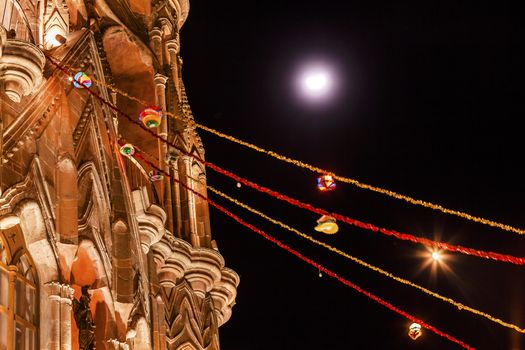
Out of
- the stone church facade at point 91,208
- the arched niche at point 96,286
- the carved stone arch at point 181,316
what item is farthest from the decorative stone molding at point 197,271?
the arched niche at point 96,286

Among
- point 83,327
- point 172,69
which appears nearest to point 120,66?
point 172,69

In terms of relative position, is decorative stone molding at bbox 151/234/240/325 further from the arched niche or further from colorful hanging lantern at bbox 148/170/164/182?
the arched niche

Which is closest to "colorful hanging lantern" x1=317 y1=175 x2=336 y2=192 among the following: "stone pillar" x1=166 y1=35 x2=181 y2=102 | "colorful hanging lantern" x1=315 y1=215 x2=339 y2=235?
"colorful hanging lantern" x1=315 y1=215 x2=339 y2=235

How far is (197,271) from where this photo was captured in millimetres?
28703

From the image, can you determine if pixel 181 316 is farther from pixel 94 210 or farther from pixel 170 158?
pixel 94 210

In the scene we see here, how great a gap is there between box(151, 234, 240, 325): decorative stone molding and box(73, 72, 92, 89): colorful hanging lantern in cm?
502

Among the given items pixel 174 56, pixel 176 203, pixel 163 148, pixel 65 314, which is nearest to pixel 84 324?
pixel 65 314

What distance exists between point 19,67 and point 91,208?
330 cm

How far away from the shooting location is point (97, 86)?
82.8 ft

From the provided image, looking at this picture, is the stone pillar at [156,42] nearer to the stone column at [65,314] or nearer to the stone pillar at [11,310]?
the stone column at [65,314]

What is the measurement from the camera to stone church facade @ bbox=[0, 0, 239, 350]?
20.8 m

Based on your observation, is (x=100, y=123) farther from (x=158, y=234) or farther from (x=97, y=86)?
(x=158, y=234)

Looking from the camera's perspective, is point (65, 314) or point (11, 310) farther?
point (65, 314)

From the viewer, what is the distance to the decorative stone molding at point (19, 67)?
70.4ft
